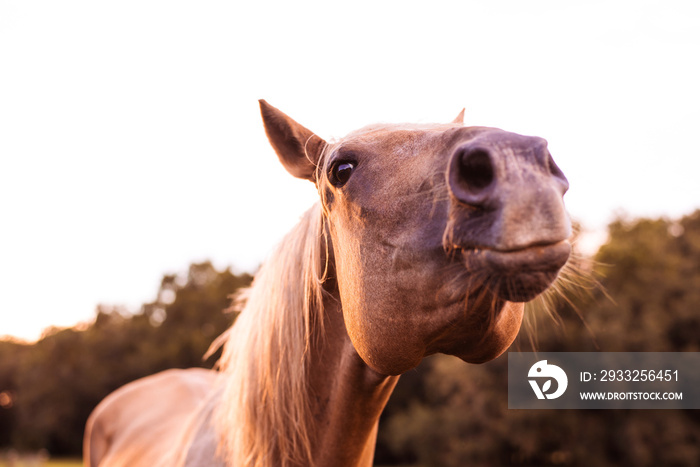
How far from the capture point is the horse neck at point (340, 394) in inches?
75.9

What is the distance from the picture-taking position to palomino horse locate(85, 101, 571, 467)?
1249 millimetres

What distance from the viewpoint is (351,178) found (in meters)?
1.72

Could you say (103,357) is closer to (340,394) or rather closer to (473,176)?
(340,394)

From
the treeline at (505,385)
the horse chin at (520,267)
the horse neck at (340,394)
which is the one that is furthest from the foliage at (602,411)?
the horse chin at (520,267)

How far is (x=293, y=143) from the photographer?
219 cm

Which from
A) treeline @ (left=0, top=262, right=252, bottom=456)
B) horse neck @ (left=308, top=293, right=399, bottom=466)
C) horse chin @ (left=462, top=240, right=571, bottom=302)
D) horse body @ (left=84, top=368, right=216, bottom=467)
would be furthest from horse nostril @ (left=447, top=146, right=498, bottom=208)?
treeline @ (left=0, top=262, right=252, bottom=456)

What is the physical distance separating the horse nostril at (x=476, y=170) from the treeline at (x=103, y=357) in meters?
33.8

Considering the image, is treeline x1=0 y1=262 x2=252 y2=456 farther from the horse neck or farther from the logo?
the horse neck

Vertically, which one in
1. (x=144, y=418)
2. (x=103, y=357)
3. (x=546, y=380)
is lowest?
(x=103, y=357)

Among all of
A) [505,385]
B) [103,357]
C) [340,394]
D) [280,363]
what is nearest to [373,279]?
[340,394]

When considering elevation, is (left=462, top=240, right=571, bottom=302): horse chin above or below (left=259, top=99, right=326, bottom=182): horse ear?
below

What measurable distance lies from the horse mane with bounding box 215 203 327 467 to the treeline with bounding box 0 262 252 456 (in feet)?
107

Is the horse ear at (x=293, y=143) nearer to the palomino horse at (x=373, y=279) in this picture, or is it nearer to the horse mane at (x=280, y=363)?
the palomino horse at (x=373, y=279)

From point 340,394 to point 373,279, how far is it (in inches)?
25.5
